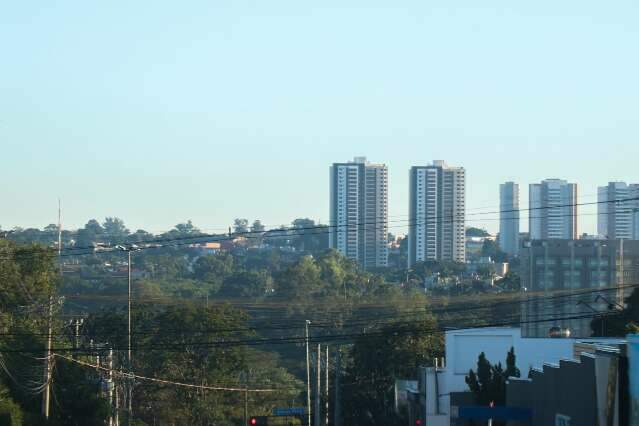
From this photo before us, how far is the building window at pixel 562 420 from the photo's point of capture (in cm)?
3225

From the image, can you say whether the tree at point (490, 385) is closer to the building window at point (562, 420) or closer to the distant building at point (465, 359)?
the distant building at point (465, 359)

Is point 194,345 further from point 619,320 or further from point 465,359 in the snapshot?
point 619,320

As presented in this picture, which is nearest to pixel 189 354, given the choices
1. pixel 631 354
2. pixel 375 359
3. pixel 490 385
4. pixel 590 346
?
pixel 375 359

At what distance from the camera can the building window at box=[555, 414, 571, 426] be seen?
32250 mm

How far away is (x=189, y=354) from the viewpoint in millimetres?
76188

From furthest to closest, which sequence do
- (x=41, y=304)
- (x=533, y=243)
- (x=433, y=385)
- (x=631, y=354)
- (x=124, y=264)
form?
(x=124, y=264) → (x=533, y=243) → (x=41, y=304) → (x=433, y=385) → (x=631, y=354)

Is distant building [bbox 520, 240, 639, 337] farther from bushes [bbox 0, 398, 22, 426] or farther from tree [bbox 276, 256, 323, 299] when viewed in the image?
bushes [bbox 0, 398, 22, 426]

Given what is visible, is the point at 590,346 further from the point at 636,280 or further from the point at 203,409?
the point at 636,280

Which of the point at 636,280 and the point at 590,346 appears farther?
the point at 636,280

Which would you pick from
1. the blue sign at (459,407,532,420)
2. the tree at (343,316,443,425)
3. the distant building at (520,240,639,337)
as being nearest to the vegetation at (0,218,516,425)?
the tree at (343,316,443,425)

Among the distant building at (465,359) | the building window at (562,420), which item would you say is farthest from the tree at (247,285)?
the building window at (562,420)

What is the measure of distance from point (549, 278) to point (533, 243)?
→ 8007 millimetres

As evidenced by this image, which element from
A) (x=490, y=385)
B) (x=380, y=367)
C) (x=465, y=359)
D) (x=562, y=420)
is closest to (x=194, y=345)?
(x=380, y=367)

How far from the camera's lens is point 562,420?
32.8m
